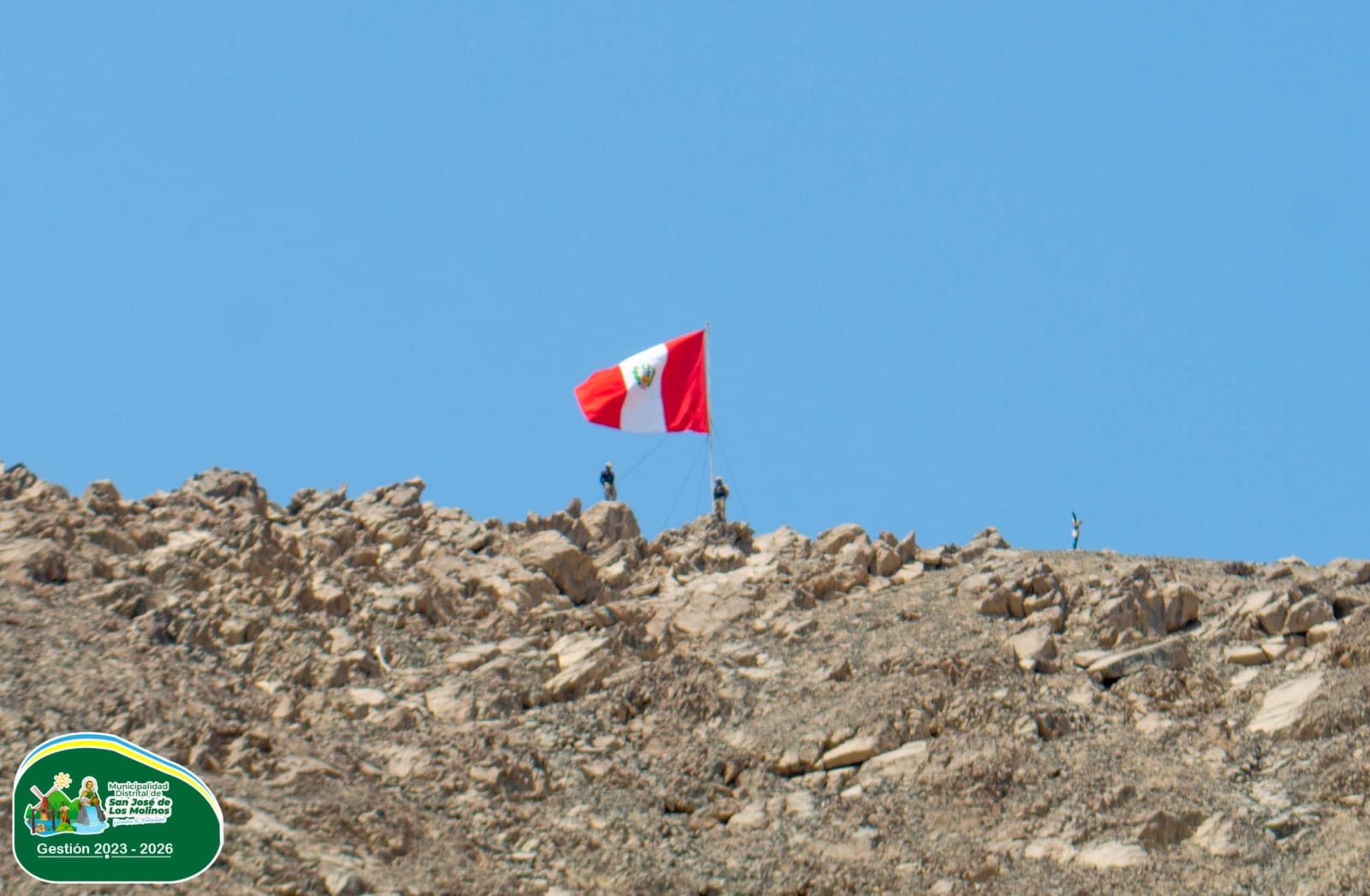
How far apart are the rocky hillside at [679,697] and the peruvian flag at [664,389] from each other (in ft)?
11.4

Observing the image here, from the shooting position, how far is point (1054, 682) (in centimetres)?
2427

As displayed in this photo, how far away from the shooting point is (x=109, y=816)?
17562 millimetres

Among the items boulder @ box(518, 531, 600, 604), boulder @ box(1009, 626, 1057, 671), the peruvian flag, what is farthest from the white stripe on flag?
boulder @ box(1009, 626, 1057, 671)

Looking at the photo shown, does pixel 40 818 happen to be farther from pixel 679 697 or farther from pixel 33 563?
pixel 679 697

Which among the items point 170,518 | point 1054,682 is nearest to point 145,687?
point 170,518

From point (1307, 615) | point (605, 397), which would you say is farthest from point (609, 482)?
point (1307, 615)

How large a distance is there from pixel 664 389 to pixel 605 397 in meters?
1.18

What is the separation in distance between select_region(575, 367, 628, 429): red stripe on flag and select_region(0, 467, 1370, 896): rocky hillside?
3825 millimetres

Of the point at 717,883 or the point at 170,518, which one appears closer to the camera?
the point at 717,883

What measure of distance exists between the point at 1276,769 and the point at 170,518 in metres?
16.0

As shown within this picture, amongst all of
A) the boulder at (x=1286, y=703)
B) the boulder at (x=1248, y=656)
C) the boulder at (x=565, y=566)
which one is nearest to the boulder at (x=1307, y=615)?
the boulder at (x=1248, y=656)

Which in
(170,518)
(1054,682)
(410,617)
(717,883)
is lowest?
(717,883)

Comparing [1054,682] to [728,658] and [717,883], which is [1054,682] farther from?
[717,883]

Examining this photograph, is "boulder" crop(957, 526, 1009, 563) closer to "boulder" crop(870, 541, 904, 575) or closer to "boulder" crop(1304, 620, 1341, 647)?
"boulder" crop(870, 541, 904, 575)
